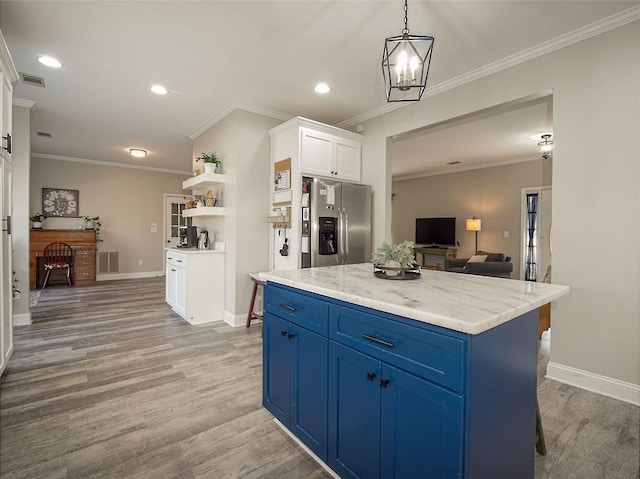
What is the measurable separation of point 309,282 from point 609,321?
7.52 ft

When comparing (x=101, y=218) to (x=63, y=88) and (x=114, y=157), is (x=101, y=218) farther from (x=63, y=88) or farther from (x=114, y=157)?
(x=63, y=88)

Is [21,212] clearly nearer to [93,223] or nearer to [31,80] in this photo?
[31,80]

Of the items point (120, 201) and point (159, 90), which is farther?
point (120, 201)

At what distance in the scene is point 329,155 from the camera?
4.03m

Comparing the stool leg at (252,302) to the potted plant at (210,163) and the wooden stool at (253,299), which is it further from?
the potted plant at (210,163)

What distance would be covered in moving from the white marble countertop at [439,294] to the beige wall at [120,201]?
7095 mm

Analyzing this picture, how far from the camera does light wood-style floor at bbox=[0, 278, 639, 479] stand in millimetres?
1669

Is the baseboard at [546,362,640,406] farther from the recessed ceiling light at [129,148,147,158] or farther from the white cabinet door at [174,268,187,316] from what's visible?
the recessed ceiling light at [129,148,147,158]

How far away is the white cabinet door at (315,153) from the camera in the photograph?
3.84 metres

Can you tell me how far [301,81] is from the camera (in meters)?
3.40

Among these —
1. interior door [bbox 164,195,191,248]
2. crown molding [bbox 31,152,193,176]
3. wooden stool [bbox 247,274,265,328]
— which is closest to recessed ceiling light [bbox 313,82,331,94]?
wooden stool [bbox 247,274,265,328]

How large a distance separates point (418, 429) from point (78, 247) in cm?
762

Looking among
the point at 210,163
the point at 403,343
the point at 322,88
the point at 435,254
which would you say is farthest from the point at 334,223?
the point at 435,254

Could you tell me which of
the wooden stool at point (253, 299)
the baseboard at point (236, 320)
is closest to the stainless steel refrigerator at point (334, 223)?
the wooden stool at point (253, 299)
